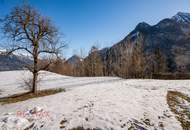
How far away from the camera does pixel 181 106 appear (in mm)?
12023

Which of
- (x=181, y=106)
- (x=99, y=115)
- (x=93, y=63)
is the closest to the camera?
(x=99, y=115)

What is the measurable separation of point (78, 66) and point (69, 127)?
58.4m

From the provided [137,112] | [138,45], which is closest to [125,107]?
[137,112]

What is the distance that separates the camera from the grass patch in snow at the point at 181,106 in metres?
9.93

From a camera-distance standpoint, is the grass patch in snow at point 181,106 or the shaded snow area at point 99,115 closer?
the shaded snow area at point 99,115

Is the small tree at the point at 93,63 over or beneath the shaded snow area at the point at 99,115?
over

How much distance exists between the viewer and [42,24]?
17.2m

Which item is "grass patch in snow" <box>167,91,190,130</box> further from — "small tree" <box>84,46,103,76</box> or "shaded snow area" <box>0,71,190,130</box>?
"small tree" <box>84,46,103,76</box>

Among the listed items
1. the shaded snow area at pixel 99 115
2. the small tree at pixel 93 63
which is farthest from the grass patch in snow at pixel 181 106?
the small tree at pixel 93 63

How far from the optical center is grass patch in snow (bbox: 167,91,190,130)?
32.6 feet

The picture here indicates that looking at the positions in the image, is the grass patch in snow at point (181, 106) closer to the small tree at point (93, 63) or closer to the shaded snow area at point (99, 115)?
the shaded snow area at point (99, 115)

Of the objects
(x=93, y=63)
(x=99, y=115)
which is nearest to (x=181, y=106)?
(x=99, y=115)

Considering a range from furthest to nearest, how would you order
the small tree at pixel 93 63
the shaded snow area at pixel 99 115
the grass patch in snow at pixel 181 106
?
the small tree at pixel 93 63 < the grass patch in snow at pixel 181 106 < the shaded snow area at pixel 99 115

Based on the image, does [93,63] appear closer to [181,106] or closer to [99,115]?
[181,106]
